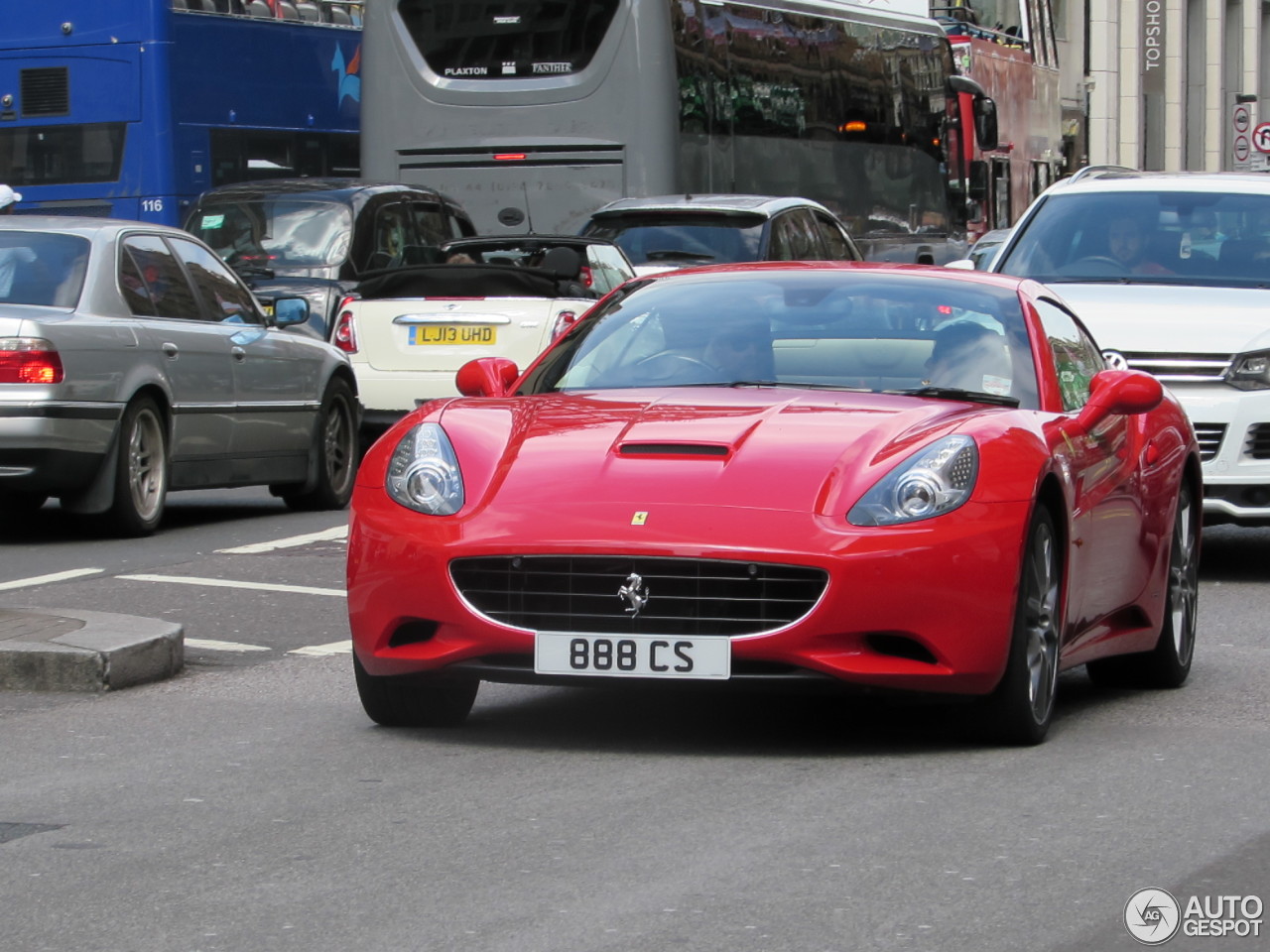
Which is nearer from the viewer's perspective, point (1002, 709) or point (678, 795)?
point (678, 795)

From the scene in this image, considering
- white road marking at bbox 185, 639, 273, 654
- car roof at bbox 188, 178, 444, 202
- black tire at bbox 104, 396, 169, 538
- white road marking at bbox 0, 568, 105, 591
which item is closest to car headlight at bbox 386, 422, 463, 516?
white road marking at bbox 185, 639, 273, 654

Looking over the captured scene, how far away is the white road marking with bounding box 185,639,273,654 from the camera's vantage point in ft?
30.1

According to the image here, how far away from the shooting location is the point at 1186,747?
275 inches

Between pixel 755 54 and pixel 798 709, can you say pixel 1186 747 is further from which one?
pixel 755 54

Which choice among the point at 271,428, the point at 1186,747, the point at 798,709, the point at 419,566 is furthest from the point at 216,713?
the point at 271,428

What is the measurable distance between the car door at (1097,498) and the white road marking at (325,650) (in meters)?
2.72

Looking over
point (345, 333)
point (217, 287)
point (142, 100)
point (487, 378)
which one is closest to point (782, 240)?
point (345, 333)

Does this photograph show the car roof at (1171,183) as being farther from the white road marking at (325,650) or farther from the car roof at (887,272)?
the white road marking at (325,650)

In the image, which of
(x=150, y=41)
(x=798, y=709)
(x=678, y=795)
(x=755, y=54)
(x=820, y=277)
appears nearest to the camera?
(x=678, y=795)

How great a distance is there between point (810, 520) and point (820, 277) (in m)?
1.71

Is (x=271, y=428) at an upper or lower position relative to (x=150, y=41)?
lower

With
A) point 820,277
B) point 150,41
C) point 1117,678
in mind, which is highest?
point 150,41

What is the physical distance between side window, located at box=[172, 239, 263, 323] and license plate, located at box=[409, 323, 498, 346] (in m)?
2.26

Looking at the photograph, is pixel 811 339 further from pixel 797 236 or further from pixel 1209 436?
pixel 797 236
